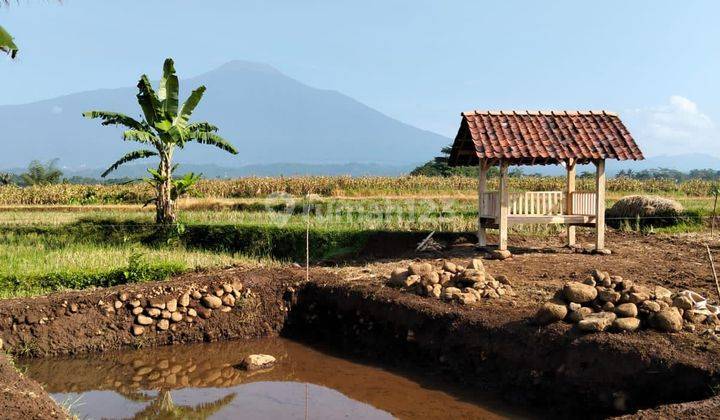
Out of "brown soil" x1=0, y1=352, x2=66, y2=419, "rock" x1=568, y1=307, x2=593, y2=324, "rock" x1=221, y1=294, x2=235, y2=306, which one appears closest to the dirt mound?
"rock" x1=568, y1=307, x2=593, y2=324

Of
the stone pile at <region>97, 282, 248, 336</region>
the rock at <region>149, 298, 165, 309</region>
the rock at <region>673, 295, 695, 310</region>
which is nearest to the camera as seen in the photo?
the rock at <region>673, 295, 695, 310</region>

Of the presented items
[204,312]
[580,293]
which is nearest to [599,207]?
[580,293]

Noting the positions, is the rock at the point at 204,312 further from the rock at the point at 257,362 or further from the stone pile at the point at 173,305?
the rock at the point at 257,362

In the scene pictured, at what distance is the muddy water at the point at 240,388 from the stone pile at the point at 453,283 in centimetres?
157

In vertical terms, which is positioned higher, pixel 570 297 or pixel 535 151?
pixel 535 151

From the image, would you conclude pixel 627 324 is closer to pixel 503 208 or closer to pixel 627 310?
pixel 627 310

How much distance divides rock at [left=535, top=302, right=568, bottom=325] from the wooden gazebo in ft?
19.2

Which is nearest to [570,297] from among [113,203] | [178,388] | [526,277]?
[526,277]

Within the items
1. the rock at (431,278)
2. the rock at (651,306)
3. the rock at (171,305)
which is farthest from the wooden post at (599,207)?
the rock at (171,305)

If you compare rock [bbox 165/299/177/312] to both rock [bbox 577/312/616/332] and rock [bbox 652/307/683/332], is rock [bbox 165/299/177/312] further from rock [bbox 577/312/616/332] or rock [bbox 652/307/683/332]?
rock [bbox 652/307/683/332]

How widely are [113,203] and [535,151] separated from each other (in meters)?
23.2

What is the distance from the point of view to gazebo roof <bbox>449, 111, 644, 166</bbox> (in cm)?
1438

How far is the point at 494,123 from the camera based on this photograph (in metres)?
14.9

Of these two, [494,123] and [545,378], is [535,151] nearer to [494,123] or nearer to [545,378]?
[494,123]
